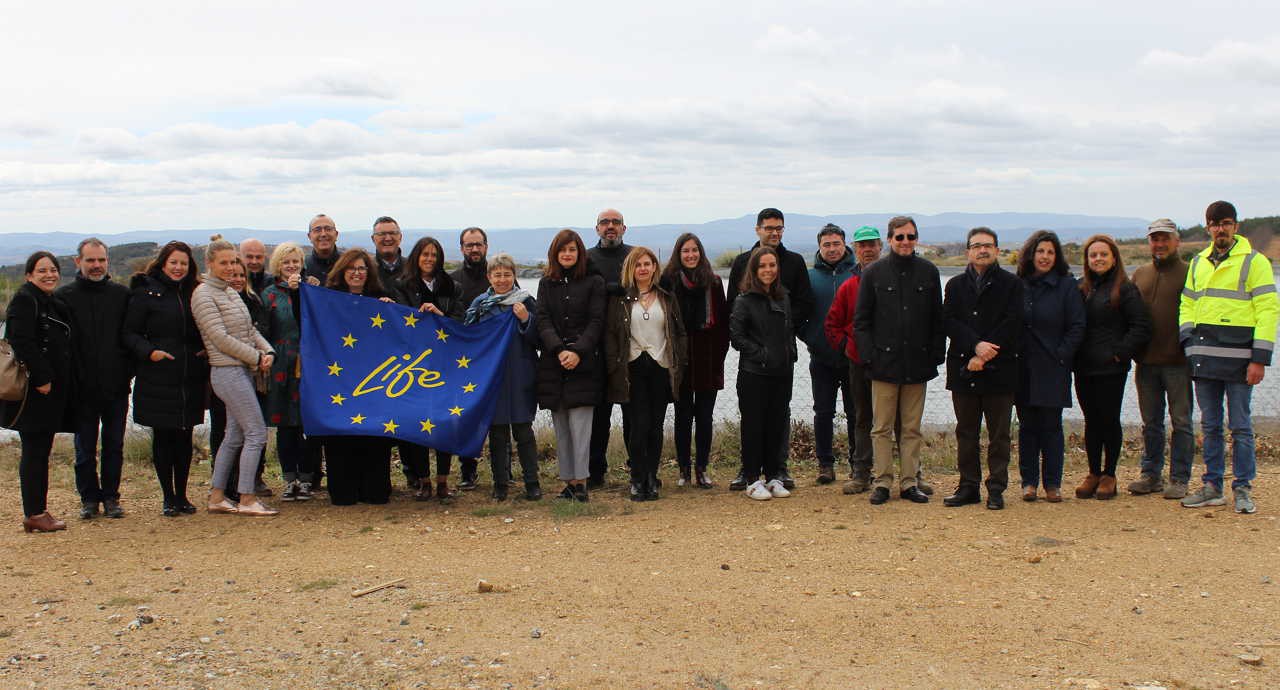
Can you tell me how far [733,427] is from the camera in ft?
41.5

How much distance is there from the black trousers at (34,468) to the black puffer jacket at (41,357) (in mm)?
111

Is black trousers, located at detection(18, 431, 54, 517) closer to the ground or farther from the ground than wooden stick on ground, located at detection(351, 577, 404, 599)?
farther from the ground

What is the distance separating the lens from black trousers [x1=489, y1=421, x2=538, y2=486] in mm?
8672

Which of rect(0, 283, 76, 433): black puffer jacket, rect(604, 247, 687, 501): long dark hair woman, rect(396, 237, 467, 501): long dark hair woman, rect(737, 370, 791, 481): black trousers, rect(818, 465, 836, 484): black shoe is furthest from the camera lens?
rect(818, 465, 836, 484): black shoe

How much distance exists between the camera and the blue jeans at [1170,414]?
8297mm

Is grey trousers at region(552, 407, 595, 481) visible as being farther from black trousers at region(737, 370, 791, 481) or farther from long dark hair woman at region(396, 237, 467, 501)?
black trousers at region(737, 370, 791, 481)

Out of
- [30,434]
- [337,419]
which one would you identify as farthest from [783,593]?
[30,434]

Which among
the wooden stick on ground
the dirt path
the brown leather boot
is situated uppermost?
the brown leather boot

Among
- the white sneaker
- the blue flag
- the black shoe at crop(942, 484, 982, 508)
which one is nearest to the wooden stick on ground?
the blue flag

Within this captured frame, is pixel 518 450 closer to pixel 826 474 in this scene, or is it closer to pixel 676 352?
pixel 676 352

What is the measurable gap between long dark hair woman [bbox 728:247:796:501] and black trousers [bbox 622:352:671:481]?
2.07 feet

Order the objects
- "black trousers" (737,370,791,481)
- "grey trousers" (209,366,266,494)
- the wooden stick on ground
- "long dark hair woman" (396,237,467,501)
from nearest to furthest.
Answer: the wooden stick on ground
"grey trousers" (209,366,266,494)
"black trousers" (737,370,791,481)
"long dark hair woman" (396,237,467,501)

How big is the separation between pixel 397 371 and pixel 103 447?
2.28 m

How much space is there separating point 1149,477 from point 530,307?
510 cm
